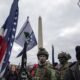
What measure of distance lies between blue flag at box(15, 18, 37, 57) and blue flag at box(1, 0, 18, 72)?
0.65 metres

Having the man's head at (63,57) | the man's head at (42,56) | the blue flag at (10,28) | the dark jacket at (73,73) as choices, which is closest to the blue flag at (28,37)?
the blue flag at (10,28)

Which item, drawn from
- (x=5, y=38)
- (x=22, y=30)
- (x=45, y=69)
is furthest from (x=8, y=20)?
(x=45, y=69)

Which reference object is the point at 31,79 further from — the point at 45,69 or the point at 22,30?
the point at 22,30

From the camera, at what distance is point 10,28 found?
337 inches

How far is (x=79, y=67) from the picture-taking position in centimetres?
522

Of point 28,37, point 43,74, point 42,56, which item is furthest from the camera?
point 28,37

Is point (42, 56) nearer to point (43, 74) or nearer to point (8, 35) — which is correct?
point (43, 74)

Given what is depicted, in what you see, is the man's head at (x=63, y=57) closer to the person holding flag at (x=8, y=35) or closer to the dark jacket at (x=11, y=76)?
the person holding flag at (x=8, y=35)

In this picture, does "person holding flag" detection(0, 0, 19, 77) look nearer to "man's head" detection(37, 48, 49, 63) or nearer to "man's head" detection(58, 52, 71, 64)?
"man's head" detection(37, 48, 49, 63)

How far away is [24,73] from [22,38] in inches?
77.1

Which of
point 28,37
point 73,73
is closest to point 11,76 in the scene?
point 28,37

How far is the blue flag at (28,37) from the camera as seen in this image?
9.21 metres

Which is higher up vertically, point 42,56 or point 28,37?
point 28,37

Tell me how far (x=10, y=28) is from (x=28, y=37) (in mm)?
880
